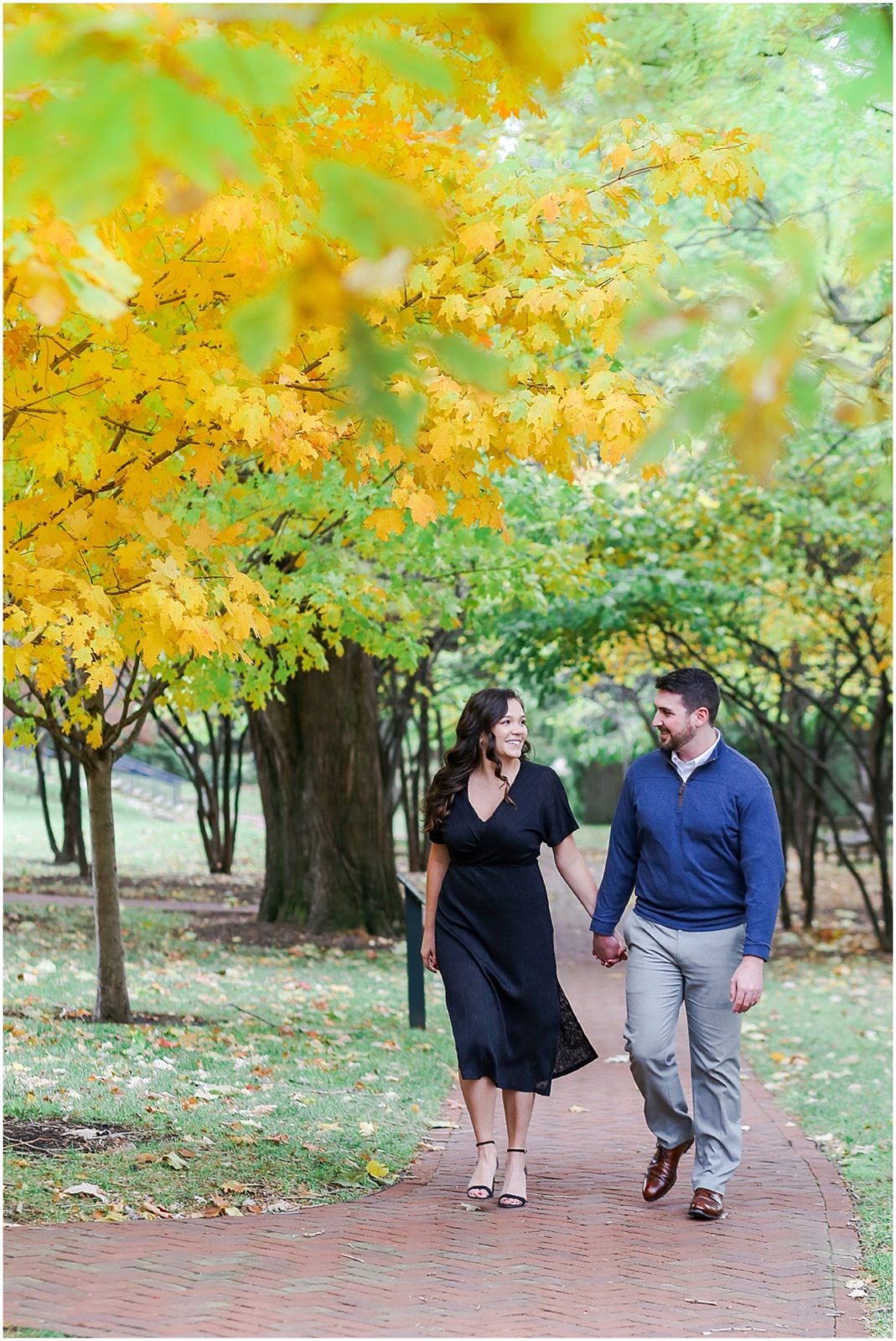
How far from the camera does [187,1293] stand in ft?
15.4

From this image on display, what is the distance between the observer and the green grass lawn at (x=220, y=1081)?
6141 mm

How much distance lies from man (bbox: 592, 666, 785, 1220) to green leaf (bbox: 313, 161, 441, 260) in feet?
11.7

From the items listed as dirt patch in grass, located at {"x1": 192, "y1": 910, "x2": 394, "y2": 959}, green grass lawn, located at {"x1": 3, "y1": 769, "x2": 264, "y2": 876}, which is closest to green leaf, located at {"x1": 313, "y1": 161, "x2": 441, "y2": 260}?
dirt patch in grass, located at {"x1": 192, "y1": 910, "x2": 394, "y2": 959}

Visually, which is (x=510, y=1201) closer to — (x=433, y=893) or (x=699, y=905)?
(x=433, y=893)

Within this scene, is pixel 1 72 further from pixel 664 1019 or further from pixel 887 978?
pixel 887 978

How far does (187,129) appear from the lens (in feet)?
7.69

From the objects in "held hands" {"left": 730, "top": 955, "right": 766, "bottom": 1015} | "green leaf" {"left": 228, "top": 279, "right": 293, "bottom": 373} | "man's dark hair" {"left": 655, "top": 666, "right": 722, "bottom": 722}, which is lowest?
"held hands" {"left": 730, "top": 955, "right": 766, "bottom": 1015}

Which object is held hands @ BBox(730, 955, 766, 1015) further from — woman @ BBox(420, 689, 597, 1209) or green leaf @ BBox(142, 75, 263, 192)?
green leaf @ BBox(142, 75, 263, 192)

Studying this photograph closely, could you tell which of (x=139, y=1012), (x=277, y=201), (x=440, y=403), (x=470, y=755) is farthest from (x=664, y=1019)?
(x=139, y=1012)

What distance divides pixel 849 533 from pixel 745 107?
5.63 metres

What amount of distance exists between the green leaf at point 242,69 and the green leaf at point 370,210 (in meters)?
0.16

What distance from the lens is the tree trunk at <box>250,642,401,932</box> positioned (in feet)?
53.9

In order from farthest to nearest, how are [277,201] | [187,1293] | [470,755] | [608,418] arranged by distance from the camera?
[470,755] < [608,418] < [277,201] < [187,1293]

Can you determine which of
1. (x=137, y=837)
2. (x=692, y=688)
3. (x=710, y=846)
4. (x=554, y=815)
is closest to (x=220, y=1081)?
(x=554, y=815)
